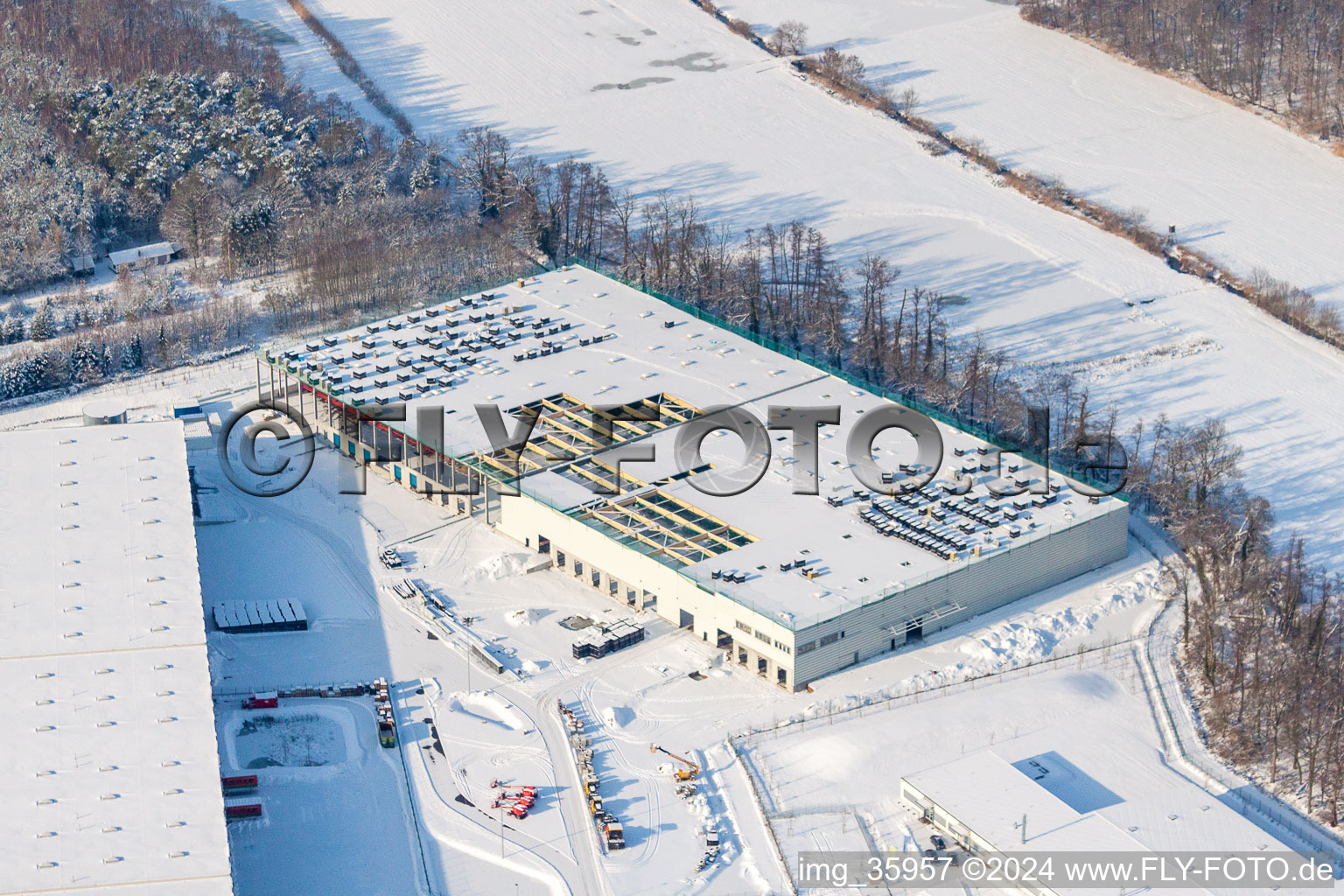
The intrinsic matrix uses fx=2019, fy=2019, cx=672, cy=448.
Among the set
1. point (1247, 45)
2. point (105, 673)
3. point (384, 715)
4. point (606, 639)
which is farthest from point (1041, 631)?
point (1247, 45)

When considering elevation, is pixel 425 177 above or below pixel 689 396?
above

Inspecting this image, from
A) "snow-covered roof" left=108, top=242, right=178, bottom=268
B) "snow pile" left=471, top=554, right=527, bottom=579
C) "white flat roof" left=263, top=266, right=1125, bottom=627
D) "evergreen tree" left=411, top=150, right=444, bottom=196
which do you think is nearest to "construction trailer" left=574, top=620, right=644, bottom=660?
"white flat roof" left=263, top=266, right=1125, bottom=627

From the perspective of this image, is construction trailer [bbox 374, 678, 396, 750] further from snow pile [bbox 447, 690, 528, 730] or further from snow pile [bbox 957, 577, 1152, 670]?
snow pile [bbox 957, 577, 1152, 670]

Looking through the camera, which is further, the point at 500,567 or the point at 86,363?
the point at 86,363

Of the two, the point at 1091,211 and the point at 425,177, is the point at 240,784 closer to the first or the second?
the point at 425,177

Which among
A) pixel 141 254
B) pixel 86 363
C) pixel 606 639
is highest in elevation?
pixel 141 254

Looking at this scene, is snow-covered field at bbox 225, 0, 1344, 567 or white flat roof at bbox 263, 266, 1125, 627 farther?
snow-covered field at bbox 225, 0, 1344, 567

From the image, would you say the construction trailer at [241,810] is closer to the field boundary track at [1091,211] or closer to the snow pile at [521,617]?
the snow pile at [521,617]
